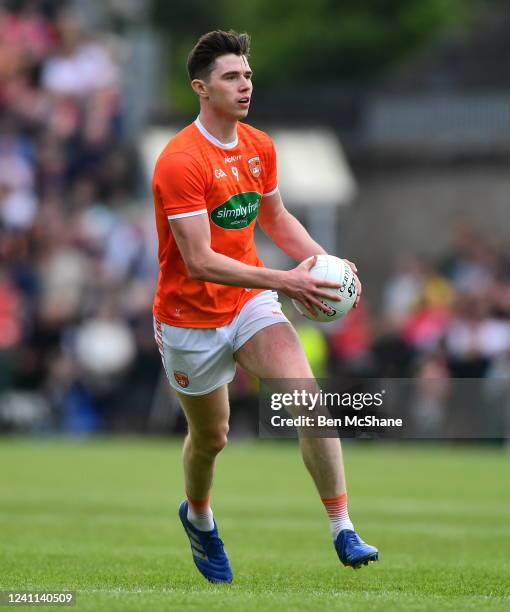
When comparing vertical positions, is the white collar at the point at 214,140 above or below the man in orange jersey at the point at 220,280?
above

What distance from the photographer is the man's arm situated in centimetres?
749

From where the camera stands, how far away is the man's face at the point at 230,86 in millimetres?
7812

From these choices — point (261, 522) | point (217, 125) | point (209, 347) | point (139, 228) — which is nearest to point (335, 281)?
point (209, 347)

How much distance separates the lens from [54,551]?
940 centimetres

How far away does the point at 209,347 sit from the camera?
791 cm

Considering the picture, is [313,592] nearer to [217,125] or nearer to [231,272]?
[231,272]

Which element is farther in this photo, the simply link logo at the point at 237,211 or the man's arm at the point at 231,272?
the simply link logo at the point at 237,211

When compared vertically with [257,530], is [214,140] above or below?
above

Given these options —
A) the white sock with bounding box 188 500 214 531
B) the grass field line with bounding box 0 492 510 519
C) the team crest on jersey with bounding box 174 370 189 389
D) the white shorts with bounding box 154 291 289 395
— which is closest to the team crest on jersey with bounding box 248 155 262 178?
the white shorts with bounding box 154 291 289 395

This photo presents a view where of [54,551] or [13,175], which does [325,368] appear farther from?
[54,551]

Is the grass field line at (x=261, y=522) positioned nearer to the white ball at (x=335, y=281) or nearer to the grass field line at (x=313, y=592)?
the grass field line at (x=313, y=592)

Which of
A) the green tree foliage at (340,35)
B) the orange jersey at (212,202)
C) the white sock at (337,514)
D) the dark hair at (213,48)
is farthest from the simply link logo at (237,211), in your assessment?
the green tree foliage at (340,35)

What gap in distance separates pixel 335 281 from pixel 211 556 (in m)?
1.68

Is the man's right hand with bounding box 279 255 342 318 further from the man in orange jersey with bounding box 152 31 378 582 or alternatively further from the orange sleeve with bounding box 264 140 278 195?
the orange sleeve with bounding box 264 140 278 195
